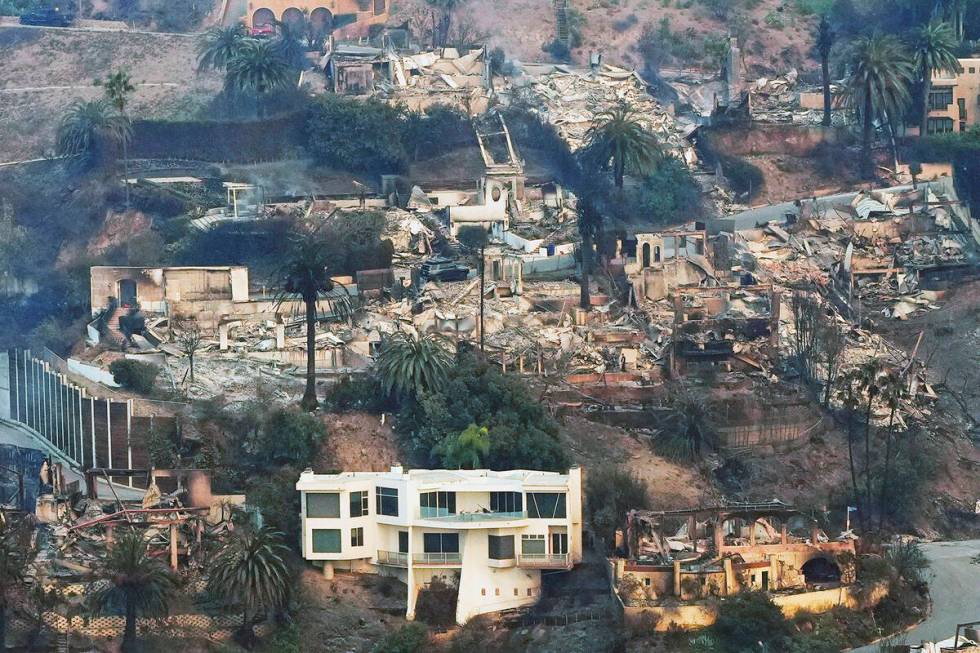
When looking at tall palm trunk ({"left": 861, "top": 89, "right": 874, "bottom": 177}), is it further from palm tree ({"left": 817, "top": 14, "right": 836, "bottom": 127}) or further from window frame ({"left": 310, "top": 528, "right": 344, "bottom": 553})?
window frame ({"left": 310, "top": 528, "right": 344, "bottom": 553})

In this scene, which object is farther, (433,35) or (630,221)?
(433,35)

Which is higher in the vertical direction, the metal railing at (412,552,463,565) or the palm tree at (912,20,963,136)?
the palm tree at (912,20,963,136)

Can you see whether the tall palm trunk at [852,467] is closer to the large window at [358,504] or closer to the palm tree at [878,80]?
the large window at [358,504]

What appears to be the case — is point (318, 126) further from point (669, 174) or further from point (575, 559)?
point (575, 559)

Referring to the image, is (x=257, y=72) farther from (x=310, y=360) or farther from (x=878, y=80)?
(x=310, y=360)

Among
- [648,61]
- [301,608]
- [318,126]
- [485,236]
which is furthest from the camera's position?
[648,61]

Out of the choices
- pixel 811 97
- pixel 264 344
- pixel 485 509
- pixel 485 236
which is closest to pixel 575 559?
pixel 485 509

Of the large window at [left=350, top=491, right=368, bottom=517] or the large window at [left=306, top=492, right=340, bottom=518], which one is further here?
the large window at [left=350, top=491, right=368, bottom=517]

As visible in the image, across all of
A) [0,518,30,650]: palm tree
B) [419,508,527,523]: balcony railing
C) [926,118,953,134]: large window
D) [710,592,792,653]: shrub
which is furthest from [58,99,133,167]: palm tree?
[710,592,792,653]: shrub
